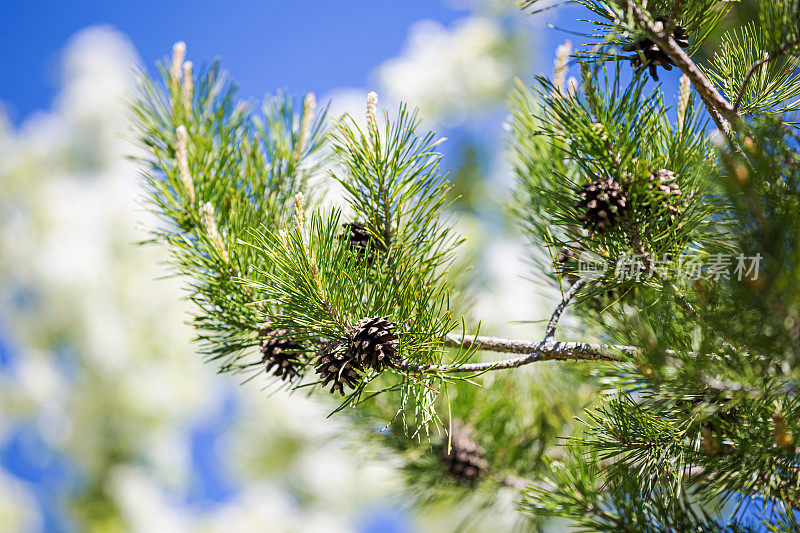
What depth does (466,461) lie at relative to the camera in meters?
0.69

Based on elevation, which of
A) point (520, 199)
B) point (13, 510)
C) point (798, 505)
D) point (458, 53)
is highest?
point (458, 53)

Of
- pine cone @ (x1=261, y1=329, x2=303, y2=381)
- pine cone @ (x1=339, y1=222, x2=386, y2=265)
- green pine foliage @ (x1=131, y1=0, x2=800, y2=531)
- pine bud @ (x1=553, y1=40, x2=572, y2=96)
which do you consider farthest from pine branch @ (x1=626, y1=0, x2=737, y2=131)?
pine cone @ (x1=261, y1=329, x2=303, y2=381)

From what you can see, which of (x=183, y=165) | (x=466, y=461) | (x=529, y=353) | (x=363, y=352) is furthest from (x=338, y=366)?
(x=466, y=461)

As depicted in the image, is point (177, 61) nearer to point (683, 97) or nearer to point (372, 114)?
point (372, 114)

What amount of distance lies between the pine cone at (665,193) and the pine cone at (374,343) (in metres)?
0.22

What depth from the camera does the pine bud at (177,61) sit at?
Result: 1.89 feet

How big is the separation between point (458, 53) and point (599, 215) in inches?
121

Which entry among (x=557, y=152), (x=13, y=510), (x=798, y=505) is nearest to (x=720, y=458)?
(x=798, y=505)

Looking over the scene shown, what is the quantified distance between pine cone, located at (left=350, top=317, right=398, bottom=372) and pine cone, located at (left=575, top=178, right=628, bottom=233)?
0.58 feet

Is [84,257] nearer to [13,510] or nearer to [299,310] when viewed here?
[13,510]

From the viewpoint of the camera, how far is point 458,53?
3.25 meters

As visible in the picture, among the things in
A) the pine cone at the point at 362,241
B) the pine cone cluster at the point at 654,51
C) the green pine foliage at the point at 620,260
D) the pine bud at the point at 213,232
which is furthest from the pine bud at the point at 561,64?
the pine bud at the point at 213,232

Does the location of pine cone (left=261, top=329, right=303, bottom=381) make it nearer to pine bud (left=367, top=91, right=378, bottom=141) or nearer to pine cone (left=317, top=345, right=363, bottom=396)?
pine cone (left=317, top=345, right=363, bottom=396)

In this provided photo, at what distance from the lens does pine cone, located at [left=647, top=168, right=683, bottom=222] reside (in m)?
0.42
